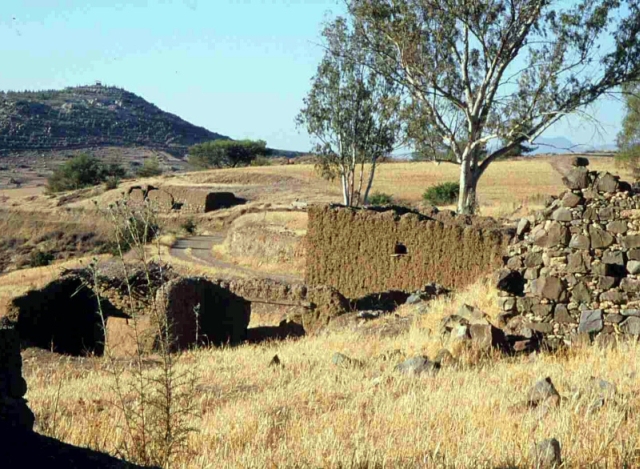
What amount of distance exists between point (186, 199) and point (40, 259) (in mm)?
10210

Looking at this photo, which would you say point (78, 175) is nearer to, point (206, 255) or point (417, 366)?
point (206, 255)

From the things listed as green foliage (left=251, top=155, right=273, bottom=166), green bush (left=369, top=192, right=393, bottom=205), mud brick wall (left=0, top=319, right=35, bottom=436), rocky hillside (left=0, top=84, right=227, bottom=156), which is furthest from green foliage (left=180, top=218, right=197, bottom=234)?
rocky hillside (left=0, top=84, right=227, bottom=156)

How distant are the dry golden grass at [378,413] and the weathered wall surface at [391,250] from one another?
7613mm

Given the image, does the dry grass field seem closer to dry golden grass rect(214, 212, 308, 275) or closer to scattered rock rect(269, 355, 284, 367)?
scattered rock rect(269, 355, 284, 367)

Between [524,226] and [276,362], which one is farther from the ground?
[524,226]

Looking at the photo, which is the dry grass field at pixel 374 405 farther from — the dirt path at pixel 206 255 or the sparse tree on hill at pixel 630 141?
the sparse tree on hill at pixel 630 141

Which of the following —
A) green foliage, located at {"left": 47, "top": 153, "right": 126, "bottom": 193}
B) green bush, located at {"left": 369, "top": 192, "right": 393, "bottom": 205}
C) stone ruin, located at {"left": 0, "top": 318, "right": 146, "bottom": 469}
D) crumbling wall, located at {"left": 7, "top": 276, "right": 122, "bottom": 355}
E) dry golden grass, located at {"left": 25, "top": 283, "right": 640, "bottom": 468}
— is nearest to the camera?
stone ruin, located at {"left": 0, "top": 318, "right": 146, "bottom": 469}

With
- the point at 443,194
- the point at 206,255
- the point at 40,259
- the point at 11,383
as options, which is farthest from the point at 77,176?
the point at 11,383

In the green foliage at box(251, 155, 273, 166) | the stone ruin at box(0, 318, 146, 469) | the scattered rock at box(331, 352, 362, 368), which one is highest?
the green foliage at box(251, 155, 273, 166)

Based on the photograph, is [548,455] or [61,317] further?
[61,317]

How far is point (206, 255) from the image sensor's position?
3462 cm

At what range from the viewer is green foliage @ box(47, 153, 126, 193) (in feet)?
231

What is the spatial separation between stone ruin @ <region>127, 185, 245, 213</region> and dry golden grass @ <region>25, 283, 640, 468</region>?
3704 centimetres

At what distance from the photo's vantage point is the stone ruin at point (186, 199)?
47.8 meters
